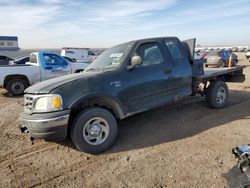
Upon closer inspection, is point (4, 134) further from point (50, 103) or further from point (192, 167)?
point (192, 167)

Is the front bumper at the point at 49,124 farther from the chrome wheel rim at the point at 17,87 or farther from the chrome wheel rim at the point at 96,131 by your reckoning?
the chrome wheel rim at the point at 17,87

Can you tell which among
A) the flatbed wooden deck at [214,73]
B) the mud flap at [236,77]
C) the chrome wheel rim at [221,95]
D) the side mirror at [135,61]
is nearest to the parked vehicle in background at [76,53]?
the mud flap at [236,77]

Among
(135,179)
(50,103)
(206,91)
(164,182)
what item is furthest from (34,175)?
(206,91)

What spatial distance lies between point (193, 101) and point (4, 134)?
5321 mm

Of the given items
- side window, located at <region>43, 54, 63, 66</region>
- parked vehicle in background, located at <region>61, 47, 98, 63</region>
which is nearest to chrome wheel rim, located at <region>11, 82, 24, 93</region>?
side window, located at <region>43, 54, 63, 66</region>

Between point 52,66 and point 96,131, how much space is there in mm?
7310

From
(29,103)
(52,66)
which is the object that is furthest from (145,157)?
(52,66)

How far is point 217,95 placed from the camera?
6.78m

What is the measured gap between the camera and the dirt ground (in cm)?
352

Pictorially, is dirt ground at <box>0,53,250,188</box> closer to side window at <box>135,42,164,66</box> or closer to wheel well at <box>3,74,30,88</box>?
side window at <box>135,42,164,66</box>

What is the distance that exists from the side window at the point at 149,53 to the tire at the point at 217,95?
2040 millimetres

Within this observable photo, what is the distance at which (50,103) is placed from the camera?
407cm

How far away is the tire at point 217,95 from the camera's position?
6.67 meters

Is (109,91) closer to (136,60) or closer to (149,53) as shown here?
(136,60)
